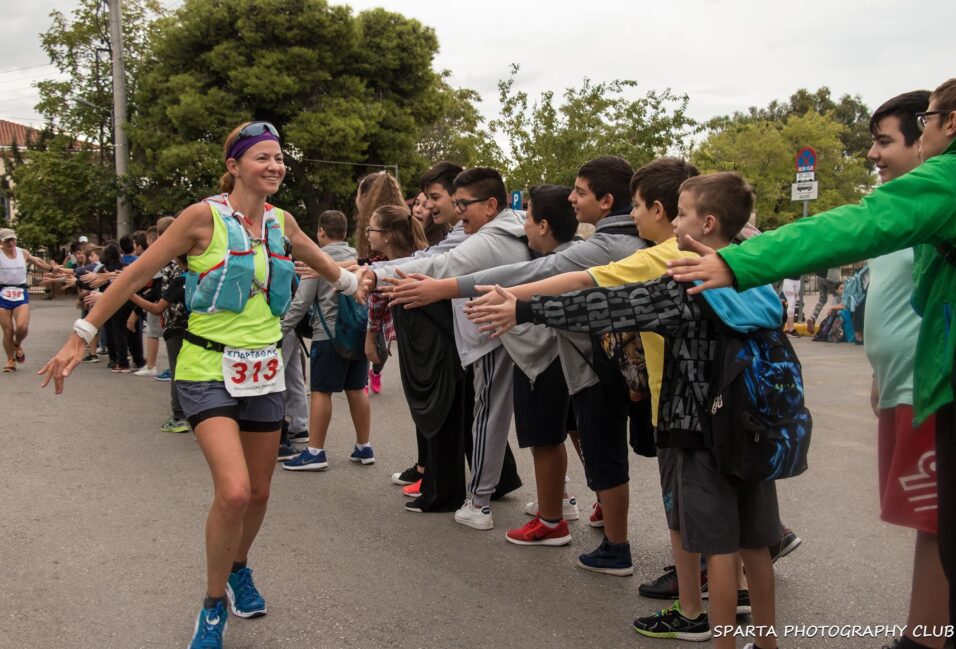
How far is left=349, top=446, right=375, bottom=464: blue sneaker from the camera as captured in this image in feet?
22.5

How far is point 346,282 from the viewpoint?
14.1 feet

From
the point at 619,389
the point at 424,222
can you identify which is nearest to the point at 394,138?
the point at 424,222

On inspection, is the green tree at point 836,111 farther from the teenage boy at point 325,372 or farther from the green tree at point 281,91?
the teenage boy at point 325,372

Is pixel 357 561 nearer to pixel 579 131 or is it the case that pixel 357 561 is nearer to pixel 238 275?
pixel 238 275

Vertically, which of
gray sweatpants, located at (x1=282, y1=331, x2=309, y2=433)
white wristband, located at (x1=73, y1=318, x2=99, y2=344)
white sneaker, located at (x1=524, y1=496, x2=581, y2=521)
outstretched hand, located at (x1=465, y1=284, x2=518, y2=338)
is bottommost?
white sneaker, located at (x1=524, y1=496, x2=581, y2=521)

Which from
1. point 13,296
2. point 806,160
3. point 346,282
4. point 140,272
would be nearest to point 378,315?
point 346,282

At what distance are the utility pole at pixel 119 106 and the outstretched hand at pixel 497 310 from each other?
94.0ft

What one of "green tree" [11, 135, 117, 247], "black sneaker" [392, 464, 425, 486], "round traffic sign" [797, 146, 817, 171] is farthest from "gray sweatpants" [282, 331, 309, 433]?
"green tree" [11, 135, 117, 247]

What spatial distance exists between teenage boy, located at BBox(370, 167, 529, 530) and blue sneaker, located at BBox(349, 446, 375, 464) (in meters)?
1.63

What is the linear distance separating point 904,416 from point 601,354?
1.47 m

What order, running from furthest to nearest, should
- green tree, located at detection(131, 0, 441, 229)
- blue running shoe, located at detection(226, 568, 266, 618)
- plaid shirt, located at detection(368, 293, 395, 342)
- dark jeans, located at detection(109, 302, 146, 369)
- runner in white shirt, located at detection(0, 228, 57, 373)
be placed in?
green tree, located at detection(131, 0, 441, 229), runner in white shirt, located at detection(0, 228, 57, 373), dark jeans, located at detection(109, 302, 146, 369), plaid shirt, located at detection(368, 293, 395, 342), blue running shoe, located at detection(226, 568, 266, 618)

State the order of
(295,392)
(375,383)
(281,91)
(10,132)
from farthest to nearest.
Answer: (10,132) → (281,91) → (375,383) → (295,392)

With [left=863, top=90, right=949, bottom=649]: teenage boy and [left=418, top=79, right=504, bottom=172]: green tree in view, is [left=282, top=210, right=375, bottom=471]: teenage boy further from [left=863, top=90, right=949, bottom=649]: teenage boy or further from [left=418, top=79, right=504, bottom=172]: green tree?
[left=418, top=79, right=504, bottom=172]: green tree

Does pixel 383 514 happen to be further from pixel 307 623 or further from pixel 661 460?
pixel 661 460
